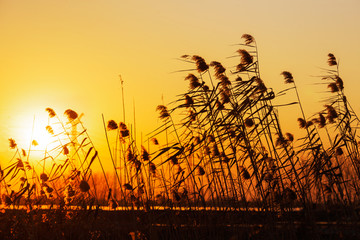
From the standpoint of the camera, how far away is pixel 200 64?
530 cm

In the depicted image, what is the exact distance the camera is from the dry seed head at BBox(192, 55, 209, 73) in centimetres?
529

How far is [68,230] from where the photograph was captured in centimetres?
635

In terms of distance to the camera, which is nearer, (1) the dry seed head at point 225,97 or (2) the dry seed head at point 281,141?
(2) the dry seed head at point 281,141

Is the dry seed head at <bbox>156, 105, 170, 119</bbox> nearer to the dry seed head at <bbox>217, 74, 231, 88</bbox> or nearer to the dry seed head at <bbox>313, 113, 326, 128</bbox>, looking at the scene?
the dry seed head at <bbox>217, 74, 231, 88</bbox>

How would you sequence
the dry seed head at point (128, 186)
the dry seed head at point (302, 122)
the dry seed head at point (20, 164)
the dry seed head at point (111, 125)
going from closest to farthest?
the dry seed head at point (111, 125)
the dry seed head at point (128, 186)
the dry seed head at point (302, 122)
the dry seed head at point (20, 164)

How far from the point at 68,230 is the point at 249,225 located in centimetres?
270

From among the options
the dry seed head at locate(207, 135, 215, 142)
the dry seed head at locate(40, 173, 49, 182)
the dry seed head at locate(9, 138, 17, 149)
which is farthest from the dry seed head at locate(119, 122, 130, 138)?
the dry seed head at locate(9, 138, 17, 149)

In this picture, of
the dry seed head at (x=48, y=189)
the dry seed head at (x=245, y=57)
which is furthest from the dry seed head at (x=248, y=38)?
the dry seed head at (x=48, y=189)

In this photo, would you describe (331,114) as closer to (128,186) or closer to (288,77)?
(288,77)

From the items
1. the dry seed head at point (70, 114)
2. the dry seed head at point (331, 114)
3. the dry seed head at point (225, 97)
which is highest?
the dry seed head at point (70, 114)

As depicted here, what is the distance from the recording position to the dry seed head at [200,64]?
529 cm

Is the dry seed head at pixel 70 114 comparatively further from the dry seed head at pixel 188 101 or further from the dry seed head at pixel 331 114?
the dry seed head at pixel 331 114

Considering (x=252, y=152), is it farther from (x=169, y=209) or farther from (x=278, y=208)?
(x=169, y=209)

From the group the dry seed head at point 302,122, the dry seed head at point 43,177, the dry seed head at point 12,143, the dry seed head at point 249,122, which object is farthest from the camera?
the dry seed head at point 12,143
